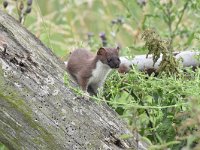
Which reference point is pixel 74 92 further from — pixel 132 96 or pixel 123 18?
pixel 123 18

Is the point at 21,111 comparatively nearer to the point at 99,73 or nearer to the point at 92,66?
the point at 99,73

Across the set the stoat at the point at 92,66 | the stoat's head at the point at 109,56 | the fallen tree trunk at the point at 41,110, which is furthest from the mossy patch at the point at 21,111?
the stoat's head at the point at 109,56

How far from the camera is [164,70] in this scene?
370cm

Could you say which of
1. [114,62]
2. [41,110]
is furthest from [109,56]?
[41,110]

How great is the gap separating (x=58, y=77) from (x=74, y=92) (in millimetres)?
115

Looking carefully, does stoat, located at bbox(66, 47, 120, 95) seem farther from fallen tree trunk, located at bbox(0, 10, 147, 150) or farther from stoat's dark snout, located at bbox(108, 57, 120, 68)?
fallen tree trunk, located at bbox(0, 10, 147, 150)

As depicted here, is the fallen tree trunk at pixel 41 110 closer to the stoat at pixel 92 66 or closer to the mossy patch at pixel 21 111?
the mossy patch at pixel 21 111

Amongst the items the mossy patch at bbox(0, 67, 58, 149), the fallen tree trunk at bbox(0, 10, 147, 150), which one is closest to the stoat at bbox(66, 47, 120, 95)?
the fallen tree trunk at bbox(0, 10, 147, 150)

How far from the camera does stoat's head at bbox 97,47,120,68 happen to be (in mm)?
→ 4130

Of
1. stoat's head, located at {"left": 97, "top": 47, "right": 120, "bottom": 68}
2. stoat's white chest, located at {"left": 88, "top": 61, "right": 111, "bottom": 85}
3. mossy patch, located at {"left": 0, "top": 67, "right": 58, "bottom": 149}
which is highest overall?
mossy patch, located at {"left": 0, "top": 67, "right": 58, "bottom": 149}

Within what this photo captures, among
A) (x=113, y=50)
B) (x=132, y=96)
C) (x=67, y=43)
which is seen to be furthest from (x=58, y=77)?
(x=67, y=43)

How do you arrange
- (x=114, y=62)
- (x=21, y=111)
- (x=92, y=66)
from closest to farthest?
(x=21, y=111)
(x=114, y=62)
(x=92, y=66)

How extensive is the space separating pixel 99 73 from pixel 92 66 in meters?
0.14

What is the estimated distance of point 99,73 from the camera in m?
4.18
